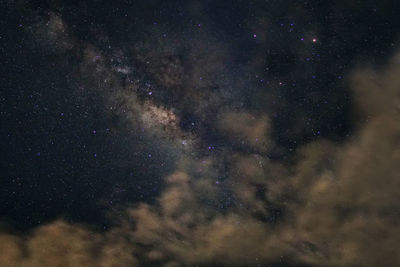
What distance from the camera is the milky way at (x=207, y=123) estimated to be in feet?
12.1

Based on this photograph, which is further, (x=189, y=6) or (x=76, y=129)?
(x=76, y=129)

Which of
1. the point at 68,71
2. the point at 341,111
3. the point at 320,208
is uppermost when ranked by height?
the point at 68,71

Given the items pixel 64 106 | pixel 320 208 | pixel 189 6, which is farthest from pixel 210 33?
pixel 320 208

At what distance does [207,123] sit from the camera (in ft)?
13.8

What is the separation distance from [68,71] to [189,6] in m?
2.21

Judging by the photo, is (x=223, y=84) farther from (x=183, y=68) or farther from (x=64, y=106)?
(x=64, y=106)

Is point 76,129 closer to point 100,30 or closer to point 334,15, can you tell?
point 100,30

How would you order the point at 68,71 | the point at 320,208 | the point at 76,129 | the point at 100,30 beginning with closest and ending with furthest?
the point at 100,30, the point at 68,71, the point at 76,129, the point at 320,208

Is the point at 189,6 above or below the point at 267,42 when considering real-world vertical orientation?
above

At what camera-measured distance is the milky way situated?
3.68 meters

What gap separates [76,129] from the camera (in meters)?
4.39

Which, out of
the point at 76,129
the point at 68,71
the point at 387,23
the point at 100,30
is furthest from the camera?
the point at 76,129

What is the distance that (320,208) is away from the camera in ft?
16.3

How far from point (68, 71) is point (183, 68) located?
1.90 meters
